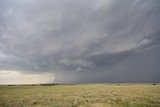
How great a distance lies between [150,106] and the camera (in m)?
27.4

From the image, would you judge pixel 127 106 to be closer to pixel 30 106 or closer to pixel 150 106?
pixel 150 106

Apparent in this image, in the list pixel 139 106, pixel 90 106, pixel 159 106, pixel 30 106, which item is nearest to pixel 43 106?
pixel 30 106

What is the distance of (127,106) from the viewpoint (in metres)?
27.8

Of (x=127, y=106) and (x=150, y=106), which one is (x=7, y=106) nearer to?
(x=127, y=106)

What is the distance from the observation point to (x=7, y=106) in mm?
28938

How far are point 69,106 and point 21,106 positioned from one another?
6.76 meters

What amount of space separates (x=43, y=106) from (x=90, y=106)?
20.9 feet

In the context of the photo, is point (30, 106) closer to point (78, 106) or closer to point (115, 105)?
point (78, 106)

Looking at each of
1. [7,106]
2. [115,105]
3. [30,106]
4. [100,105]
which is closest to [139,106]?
[115,105]

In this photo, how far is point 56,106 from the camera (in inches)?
1089

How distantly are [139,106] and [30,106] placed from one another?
14.8m

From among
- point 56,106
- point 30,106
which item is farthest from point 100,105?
point 30,106

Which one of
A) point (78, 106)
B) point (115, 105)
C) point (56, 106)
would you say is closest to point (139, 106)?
point (115, 105)

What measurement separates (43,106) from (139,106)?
12874 mm
